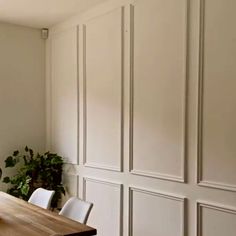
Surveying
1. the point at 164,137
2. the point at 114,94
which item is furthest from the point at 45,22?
the point at 164,137

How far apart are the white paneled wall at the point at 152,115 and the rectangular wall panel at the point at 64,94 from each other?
0.07 feet

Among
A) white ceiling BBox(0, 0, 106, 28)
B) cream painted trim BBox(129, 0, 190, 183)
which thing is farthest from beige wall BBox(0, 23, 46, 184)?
cream painted trim BBox(129, 0, 190, 183)

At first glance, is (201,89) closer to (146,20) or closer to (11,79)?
(146,20)

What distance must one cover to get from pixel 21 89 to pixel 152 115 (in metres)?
2.08

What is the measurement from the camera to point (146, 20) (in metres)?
3.27

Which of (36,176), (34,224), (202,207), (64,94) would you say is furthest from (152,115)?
(36,176)

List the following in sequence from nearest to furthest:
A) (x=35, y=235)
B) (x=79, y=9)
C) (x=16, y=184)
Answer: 1. (x=35, y=235)
2. (x=79, y=9)
3. (x=16, y=184)

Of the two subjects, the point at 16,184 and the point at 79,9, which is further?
the point at 16,184

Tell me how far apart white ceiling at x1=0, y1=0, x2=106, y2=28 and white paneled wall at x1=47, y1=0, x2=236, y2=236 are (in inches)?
5.5

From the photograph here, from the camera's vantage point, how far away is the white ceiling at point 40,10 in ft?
12.4

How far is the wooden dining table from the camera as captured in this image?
2100mm

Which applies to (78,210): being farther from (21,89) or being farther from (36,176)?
(21,89)

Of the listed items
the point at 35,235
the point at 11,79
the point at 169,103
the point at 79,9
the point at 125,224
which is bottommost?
the point at 125,224

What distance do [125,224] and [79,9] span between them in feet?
7.49
